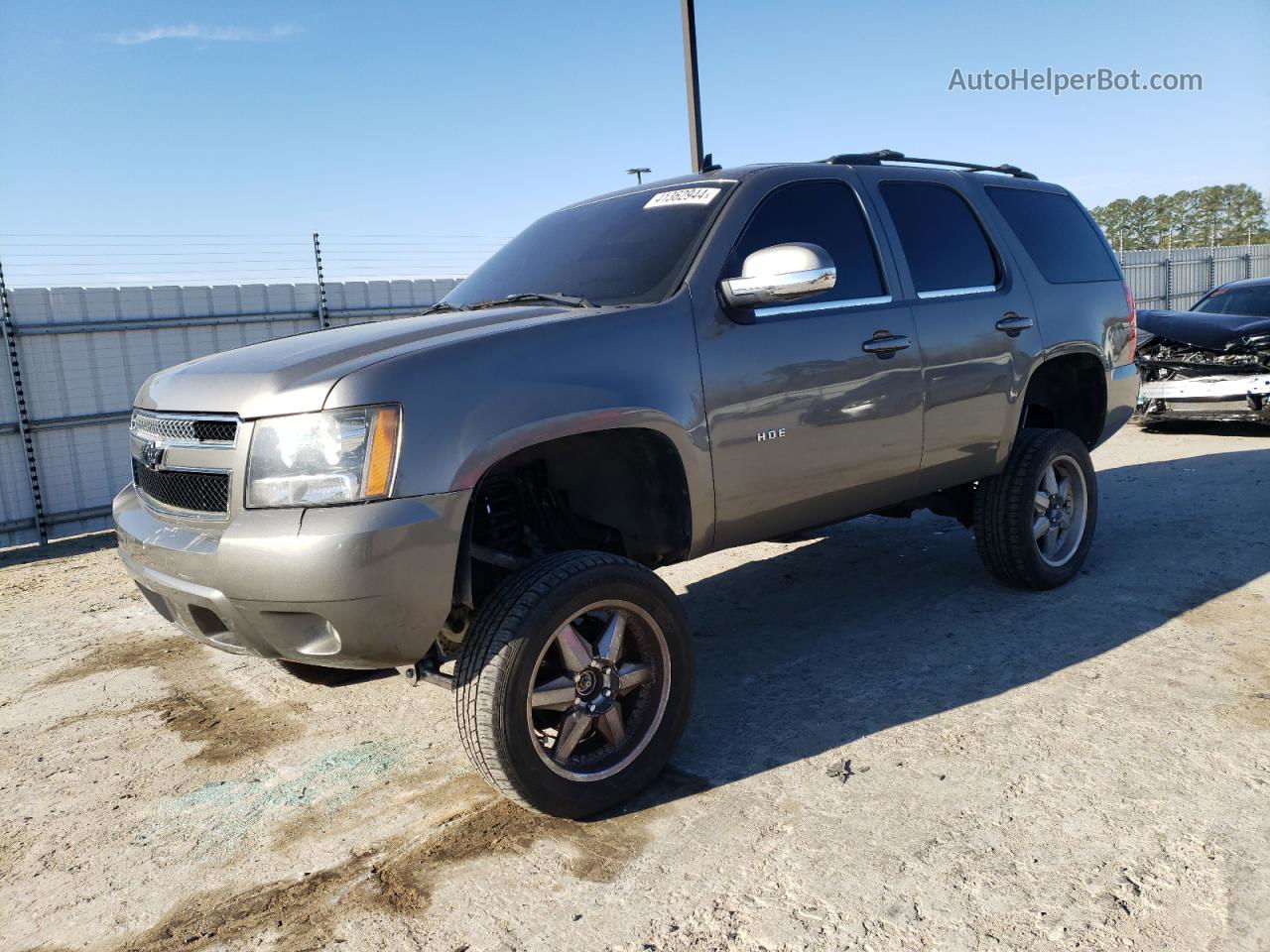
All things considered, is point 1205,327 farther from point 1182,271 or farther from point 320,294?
point 1182,271

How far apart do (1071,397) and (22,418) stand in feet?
29.1

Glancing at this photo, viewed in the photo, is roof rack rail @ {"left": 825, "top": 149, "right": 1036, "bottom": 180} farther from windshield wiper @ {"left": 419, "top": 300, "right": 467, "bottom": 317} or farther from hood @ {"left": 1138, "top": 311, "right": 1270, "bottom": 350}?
hood @ {"left": 1138, "top": 311, "right": 1270, "bottom": 350}

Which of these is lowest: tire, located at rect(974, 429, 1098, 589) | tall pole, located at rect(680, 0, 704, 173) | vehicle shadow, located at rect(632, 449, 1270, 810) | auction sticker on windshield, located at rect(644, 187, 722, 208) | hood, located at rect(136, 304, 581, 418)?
vehicle shadow, located at rect(632, 449, 1270, 810)

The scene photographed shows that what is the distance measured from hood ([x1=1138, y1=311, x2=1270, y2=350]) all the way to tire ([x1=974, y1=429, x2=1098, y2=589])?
17.8 ft

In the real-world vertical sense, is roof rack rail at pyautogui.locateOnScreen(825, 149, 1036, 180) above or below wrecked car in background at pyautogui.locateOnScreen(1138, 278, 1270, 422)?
above

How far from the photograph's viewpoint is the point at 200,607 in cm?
288

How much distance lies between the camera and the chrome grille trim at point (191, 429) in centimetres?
284

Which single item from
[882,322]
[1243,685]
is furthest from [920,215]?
[1243,685]

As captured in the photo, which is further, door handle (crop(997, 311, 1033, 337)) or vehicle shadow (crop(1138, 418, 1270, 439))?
vehicle shadow (crop(1138, 418, 1270, 439))

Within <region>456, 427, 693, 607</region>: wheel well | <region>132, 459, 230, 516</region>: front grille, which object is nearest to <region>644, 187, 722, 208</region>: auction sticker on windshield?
<region>456, 427, 693, 607</region>: wheel well

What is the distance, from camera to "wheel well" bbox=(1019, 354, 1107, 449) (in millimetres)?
5203

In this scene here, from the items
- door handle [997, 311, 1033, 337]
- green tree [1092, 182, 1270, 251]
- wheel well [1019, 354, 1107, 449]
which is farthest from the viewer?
green tree [1092, 182, 1270, 251]

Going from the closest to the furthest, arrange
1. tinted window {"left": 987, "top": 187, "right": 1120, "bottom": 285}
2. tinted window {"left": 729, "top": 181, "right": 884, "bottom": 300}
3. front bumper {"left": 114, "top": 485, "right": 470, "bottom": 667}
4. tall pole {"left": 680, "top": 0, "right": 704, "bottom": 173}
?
front bumper {"left": 114, "top": 485, "right": 470, "bottom": 667}
tinted window {"left": 729, "top": 181, "right": 884, "bottom": 300}
tinted window {"left": 987, "top": 187, "right": 1120, "bottom": 285}
tall pole {"left": 680, "top": 0, "right": 704, "bottom": 173}

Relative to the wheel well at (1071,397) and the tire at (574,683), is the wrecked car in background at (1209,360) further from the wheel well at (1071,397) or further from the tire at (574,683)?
the tire at (574,683)
